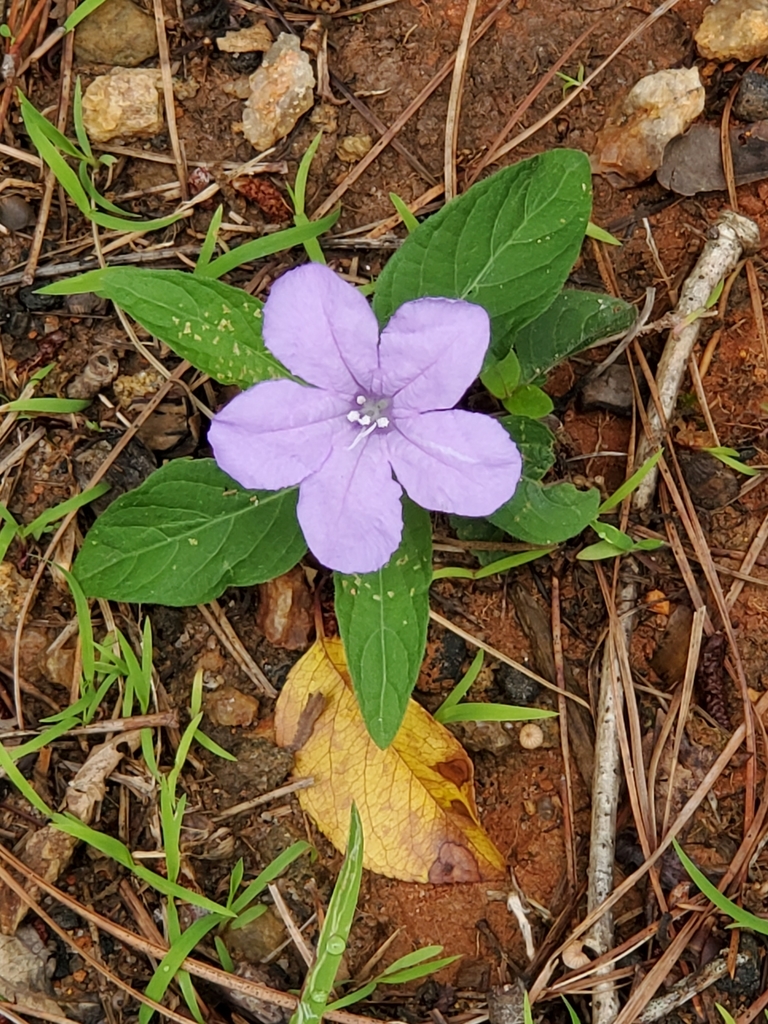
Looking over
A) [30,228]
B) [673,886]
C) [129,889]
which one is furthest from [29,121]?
[673,886]

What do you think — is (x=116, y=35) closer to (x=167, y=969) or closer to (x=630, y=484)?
(x=630, y=484)

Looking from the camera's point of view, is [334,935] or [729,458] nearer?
[334,935]

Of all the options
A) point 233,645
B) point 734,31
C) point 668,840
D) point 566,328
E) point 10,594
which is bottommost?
point 668,840

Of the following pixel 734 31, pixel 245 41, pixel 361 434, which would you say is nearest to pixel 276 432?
pixel 361 434

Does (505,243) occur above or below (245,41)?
below

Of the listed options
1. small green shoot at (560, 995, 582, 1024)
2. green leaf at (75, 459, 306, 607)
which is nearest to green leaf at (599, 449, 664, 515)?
green leaf at (75, 459, 306, 607)

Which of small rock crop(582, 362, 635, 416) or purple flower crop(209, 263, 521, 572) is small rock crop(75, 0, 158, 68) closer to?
purple flower crop(209, 263, 521, 572)
